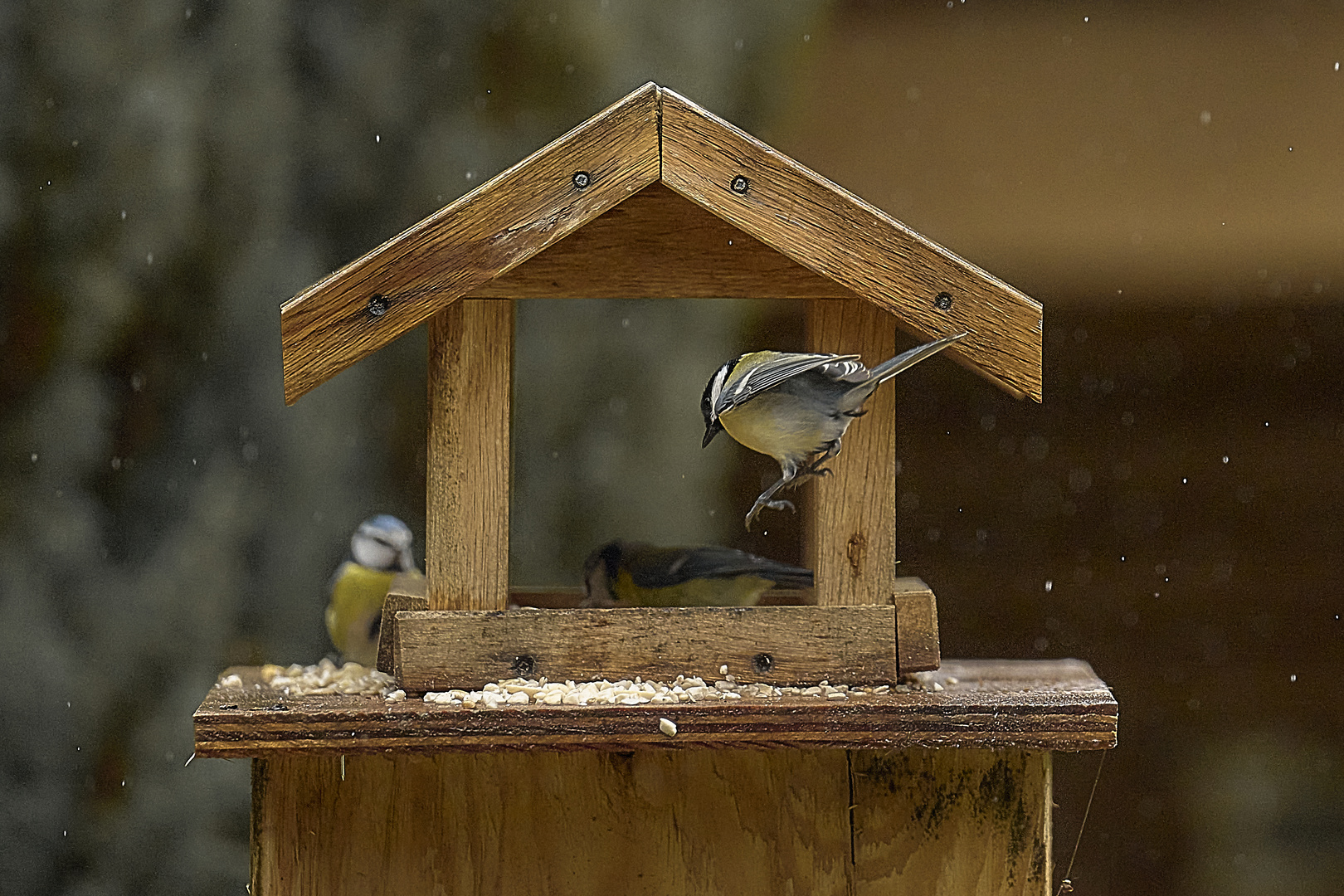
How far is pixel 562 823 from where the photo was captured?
1.37 metres

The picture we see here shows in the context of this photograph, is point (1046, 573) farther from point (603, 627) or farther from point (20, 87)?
point (20, 87)

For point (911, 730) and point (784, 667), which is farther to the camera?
point (784, 667)

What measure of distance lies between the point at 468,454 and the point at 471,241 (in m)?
0.22

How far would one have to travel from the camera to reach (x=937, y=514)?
261cm

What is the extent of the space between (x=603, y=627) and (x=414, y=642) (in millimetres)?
193

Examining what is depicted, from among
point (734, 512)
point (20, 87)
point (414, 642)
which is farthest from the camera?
point (734, 512)

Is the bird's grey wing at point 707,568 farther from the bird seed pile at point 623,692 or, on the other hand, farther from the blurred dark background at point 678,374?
the blurred dark background at point 678,374

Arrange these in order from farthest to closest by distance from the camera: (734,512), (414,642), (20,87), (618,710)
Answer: (734,512) < (20,87) < (414,642) < (618,710)

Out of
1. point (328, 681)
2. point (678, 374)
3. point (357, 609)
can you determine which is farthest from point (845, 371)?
point (678, 374)

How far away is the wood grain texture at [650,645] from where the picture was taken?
1366mm

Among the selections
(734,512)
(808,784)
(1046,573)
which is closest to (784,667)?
(808,784)

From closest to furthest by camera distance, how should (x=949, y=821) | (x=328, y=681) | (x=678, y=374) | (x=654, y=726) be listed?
(x=654, y=726)
(x=949, y=821)
(x=328, y=681)
(x=678, y=374)

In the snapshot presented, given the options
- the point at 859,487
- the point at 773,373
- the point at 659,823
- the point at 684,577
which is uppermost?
the point at 773,373

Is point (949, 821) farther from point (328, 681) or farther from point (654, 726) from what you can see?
point (328, 681)
